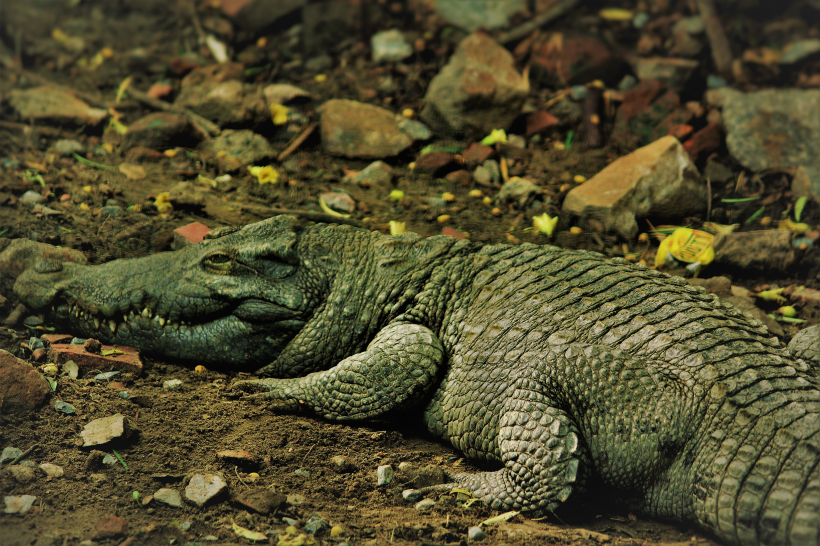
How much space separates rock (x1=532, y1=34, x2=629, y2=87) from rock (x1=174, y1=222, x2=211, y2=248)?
3159 millimetres

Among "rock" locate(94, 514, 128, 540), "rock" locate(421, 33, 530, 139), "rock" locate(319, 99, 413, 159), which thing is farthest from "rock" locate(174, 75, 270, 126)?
"rock" locate(94, 514, 128, 540)

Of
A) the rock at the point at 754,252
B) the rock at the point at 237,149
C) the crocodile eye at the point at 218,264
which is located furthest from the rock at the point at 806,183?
the crocodile eye at the point at 218,264

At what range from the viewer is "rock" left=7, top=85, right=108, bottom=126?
4.34m

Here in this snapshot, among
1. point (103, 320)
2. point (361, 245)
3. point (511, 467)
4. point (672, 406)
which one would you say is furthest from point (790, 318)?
point (103, 320)

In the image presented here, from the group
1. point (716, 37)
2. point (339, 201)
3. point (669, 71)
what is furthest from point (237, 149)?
point (716, 37)

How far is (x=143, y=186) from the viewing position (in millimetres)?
3666

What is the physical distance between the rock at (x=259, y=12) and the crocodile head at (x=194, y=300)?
3360mm

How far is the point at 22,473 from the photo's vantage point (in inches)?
87.0

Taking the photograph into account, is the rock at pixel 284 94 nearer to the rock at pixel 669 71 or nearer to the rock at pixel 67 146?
the rock at pixel 67 146

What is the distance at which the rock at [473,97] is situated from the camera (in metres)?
4.41

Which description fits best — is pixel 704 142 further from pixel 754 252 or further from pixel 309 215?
pixel 309 215

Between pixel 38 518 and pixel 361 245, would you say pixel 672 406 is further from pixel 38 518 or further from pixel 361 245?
pixel 38 518

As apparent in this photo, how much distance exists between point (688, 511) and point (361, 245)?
6.64ft

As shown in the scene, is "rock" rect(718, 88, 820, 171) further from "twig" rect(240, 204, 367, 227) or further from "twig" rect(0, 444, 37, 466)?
"twig" rect(0, 444, 37, 466)
